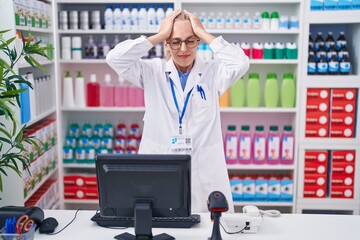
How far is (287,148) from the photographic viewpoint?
3828 millimetres

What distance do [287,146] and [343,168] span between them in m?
0.53

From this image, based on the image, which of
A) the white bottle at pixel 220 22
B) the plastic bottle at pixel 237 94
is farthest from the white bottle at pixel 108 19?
the plastic bottle at pixel 237 94

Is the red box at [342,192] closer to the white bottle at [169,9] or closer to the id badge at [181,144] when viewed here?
the id badge at [181,144]

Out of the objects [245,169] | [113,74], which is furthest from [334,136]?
[113,74]

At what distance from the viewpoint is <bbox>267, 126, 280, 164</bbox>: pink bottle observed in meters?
3.83

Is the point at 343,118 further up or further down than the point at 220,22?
further down

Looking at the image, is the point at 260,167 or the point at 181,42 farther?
the point at 260,167

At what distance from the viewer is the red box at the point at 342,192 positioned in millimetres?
3814

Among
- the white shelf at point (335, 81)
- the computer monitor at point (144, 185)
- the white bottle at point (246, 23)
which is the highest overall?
the white bottle at point (246, 23)

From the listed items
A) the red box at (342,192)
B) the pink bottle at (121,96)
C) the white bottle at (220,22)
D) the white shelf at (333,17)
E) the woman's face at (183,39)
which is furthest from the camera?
the pink bottle at (121,96)

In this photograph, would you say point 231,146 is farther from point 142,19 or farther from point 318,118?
point 142,19

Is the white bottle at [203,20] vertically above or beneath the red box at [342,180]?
above

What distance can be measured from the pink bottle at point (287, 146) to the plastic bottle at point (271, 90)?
0.86ft

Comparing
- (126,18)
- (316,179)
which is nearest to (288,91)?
(316,179)
